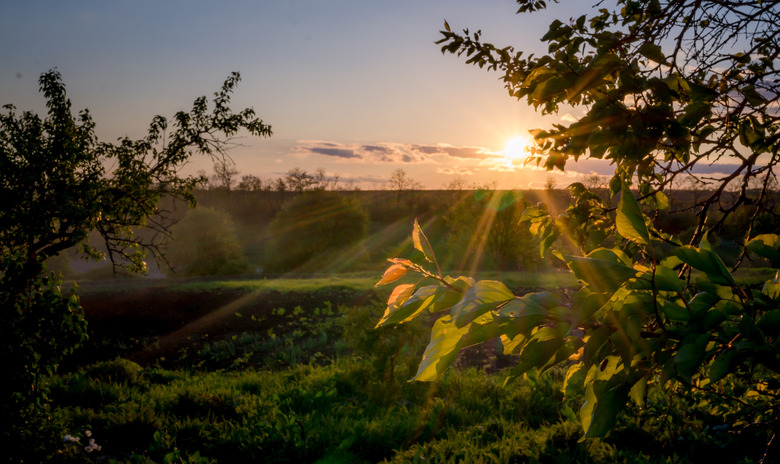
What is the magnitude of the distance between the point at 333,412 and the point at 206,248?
3618 cm

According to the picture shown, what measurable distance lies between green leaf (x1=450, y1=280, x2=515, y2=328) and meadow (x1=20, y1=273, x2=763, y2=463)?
2.32 m

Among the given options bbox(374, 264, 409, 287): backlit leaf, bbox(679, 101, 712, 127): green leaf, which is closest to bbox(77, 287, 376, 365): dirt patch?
bbox(374, 264, 409, 287): backlit leaf

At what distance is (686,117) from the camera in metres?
1.62

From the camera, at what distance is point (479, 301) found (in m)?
0.75

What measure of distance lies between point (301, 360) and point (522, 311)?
9130 millimetres

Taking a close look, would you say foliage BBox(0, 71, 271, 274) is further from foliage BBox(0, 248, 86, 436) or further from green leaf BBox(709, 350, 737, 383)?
green leaf BBox(709, 350, 737, 383)

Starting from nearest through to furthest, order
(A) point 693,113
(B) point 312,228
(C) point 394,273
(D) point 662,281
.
Result: (D) point 662,281
(C) point 394,273
(A) point 693,113
(B) point 312,228

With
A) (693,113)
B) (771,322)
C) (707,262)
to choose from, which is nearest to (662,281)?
(707,262)

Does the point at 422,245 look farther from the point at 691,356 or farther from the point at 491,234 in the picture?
the point at 491,234

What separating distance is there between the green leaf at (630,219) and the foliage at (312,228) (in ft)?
132

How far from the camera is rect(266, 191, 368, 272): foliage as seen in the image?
41.4 m

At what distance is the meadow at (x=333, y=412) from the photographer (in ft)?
14.7

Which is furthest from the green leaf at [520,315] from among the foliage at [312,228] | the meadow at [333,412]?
the foliage at [312,228]

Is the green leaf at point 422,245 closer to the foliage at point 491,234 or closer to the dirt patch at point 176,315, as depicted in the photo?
the dirt patch at point 176,315
